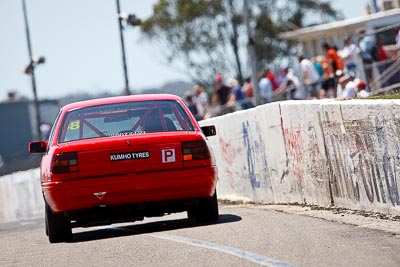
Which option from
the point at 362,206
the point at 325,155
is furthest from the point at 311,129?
the point at 362,206

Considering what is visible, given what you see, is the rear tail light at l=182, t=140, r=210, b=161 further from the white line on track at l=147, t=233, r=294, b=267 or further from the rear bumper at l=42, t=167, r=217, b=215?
the white line on track at l=147, t=233, r=294, b=267

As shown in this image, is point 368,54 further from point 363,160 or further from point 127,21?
point 127,21

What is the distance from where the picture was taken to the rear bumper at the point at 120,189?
13242 mm

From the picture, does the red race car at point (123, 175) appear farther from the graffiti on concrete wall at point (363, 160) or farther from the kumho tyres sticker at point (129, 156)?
the graffiti on concrete wall at point (363, 160)

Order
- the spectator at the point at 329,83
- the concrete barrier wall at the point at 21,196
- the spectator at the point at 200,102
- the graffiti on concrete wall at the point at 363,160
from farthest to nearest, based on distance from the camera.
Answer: the spectator at the point at 200,102
the concrete barrier wall at the point at 21,196
the spectator at the point at 329,83
the graffiti on concrete wall at the point at 363,160

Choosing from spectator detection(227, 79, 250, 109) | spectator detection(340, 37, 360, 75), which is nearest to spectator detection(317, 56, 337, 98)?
spectator detection(340, 37, 360, 75)

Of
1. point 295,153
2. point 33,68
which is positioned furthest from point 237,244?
point 33,68

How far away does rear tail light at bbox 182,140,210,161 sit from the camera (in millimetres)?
13391

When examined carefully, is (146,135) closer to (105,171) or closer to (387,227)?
(105,171)

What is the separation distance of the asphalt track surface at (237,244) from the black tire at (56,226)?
0.13 m

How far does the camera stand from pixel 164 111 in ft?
46.6

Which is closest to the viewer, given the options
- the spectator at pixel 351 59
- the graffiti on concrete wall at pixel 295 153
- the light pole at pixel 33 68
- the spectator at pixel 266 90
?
the graffiti on concrete wall at pixel 295 153

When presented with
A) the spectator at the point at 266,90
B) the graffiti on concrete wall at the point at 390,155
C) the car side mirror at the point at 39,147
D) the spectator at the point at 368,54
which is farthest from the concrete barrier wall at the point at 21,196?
the graffiti on concrete wall at the point at 390,155

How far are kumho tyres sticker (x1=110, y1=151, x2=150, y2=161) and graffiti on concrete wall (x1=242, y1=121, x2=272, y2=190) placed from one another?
165 inches
